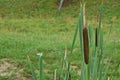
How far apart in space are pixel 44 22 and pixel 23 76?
884cm

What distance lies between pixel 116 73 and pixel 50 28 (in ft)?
24.3

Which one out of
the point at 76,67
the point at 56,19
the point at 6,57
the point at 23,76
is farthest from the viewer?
the point at 56,19

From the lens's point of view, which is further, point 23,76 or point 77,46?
point 77,46

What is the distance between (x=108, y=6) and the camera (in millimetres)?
18156

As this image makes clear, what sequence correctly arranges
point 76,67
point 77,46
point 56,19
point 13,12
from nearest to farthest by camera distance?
point 76,67
point 77,46
point 56,19
point 13,12

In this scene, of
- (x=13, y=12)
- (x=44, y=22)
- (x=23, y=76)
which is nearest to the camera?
(x=23, y=76)

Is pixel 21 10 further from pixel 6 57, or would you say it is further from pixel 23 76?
pixel 23 76

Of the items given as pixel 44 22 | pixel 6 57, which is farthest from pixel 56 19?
pixel 6 57

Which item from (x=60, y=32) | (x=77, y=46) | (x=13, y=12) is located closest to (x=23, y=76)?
(x=77, y=46)

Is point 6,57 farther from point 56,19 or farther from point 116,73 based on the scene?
point 56,19

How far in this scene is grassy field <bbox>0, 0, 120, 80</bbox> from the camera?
22.3 ft

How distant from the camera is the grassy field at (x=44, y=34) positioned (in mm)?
6793

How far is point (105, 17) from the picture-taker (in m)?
16.8

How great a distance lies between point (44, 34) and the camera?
12.3 meters
